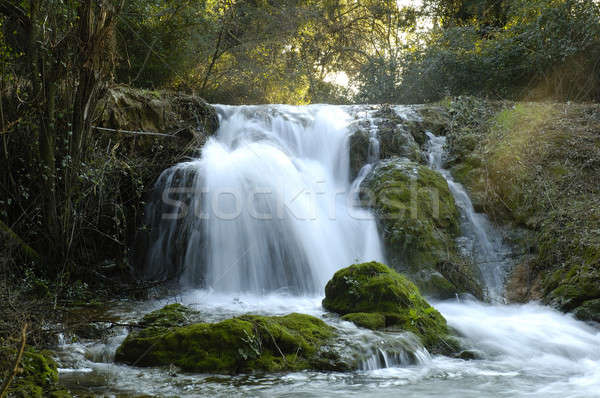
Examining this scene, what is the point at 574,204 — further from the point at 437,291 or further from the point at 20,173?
the point at 20,173

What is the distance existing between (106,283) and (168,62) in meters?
6.97

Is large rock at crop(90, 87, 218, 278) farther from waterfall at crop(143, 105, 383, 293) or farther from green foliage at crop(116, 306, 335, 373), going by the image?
green foliage at crop(116, 306, 335, 373)

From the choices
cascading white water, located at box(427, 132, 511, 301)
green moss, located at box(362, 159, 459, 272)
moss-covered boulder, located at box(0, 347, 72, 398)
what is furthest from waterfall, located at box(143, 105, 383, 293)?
moss-covered boulder, located at box(0, 347, 72, 398)

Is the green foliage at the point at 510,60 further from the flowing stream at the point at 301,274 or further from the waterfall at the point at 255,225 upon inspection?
the waterfall at the point at 255,225

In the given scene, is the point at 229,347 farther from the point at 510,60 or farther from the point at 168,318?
the point at 510,60

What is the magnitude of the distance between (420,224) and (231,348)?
4.71 metres

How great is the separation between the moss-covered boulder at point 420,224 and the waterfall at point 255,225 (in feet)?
1.07

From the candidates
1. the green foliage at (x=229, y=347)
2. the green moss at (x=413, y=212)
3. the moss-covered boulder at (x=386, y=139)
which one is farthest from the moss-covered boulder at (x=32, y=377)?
the moss-covered boulder at (x=386, y=139)

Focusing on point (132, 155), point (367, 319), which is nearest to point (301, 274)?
point (367, 319)

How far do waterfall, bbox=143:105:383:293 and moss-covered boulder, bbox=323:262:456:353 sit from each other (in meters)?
1.54

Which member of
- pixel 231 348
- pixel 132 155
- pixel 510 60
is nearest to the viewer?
pixel 231 348

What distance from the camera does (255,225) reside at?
8.57 meters

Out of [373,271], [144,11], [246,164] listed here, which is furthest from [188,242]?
[144,11]

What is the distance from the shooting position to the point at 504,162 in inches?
390
